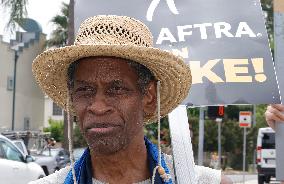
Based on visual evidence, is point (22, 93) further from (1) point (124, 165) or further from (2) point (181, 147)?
(1) point (124, 165)

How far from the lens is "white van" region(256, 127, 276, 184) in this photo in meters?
21.8

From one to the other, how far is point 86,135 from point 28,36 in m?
43.0

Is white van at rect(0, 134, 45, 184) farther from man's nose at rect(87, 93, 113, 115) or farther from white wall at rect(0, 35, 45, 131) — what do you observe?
white wall at rect(0, 35, 45, 131)

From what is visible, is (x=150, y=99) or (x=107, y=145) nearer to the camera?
(x=107, y=145)

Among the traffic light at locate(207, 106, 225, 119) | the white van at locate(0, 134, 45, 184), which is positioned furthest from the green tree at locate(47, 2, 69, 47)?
the white van at locate(0, 134, 45, 184)

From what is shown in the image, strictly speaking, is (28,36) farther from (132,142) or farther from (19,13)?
(132,142)

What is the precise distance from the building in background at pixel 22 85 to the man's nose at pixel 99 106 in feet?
116

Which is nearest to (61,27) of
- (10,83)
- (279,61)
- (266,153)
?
(10,83)

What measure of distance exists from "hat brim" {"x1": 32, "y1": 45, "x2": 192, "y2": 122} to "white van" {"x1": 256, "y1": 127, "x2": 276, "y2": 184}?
64.1ft

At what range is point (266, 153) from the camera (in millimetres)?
22125

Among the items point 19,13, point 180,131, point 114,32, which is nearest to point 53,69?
point 114,32

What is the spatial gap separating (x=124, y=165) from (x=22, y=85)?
133 ft

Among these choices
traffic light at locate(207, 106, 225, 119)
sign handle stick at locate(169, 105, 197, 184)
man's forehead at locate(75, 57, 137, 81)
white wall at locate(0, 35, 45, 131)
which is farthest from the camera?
white wall at locate(0, 35, 45, 131)

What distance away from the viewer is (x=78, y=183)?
234 cm
